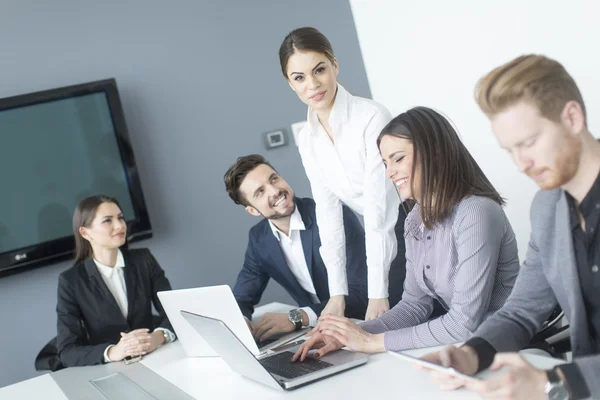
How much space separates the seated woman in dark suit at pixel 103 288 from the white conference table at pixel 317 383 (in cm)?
40

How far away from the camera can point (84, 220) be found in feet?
9.57

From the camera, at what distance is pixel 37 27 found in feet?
11.6

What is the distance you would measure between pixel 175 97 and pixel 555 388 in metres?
3.08

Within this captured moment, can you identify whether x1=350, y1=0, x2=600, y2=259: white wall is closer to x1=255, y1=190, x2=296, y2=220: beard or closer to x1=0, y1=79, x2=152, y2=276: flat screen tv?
x1=255, y1=190, x2=296, y2=220: beard

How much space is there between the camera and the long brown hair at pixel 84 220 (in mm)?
2912

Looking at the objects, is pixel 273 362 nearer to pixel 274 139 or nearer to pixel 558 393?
pixel 558 393

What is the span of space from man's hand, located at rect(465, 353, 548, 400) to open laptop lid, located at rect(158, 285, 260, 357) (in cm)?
94

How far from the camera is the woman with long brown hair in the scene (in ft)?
5.73

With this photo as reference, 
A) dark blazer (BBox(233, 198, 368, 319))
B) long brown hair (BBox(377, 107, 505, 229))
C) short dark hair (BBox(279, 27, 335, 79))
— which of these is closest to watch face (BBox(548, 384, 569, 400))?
long brown hair (BBox(377, 107, 505, 229))

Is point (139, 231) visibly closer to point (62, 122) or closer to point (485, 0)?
point (62, 122)

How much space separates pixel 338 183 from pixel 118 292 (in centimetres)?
107

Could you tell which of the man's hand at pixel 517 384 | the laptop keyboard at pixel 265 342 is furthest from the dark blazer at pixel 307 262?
the man's hand at pixel 517 384

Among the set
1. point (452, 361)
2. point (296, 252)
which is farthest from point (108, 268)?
point (452, 361)

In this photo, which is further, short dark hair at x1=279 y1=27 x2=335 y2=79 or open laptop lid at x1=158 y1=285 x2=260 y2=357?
short dark hair at x1=279 y1=27 x2=335 y2=79
